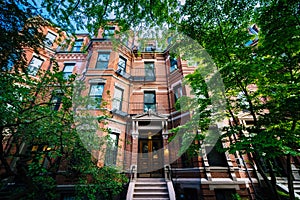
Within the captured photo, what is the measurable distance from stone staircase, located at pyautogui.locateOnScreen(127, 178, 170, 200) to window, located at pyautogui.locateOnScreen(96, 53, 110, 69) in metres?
9.24

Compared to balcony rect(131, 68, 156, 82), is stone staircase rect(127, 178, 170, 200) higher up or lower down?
lower down

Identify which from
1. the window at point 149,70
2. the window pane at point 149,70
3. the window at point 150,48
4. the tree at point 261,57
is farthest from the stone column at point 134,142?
the window at point 150,48

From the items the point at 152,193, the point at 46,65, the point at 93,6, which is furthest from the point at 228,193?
the point at 46,65

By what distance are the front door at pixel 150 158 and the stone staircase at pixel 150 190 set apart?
1042 millimetres

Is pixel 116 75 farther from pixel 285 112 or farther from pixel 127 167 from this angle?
pixel 285 112

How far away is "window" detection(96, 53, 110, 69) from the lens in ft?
37.3

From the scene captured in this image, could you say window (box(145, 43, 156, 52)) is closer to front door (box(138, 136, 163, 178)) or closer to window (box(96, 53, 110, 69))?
window (box(96, 53, 110, 69))

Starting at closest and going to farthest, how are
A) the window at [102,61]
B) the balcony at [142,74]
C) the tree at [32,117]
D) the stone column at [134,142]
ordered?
the tree at [32,117] < the stone column at [134,142] < the window at [102,61] < the balcony at [142,74]

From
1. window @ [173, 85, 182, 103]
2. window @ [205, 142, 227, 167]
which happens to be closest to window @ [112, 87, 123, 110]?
window @ [173, 85, 182, 103]

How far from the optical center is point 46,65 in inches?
488

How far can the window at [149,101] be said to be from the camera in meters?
11.0

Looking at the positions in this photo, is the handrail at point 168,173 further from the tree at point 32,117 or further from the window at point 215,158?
the tree at point 32,117

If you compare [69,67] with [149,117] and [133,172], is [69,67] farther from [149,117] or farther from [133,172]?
[133,172]

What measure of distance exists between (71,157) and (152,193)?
13.9 ft
